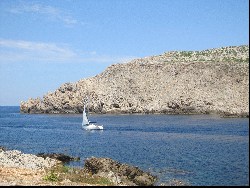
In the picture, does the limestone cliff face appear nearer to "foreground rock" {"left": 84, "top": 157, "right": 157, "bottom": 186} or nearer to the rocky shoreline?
"foreground rock" {"left": 84, "top": 157, "right": 157, "bottom": 186}

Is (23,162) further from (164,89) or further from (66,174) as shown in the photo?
(164,89)

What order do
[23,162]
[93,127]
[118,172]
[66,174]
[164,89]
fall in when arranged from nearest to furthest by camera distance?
[66,174] < [118,172] < [23,162] < [93,127] < [164,89]

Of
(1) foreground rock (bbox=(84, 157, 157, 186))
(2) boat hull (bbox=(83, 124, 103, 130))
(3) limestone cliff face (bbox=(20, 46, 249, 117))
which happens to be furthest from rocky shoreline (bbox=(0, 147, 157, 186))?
(3) limestone cliff face (bbox=(20, 46, 249, 117))

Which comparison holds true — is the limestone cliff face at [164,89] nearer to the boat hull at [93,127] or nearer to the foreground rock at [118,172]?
the boat hull at [93,127]

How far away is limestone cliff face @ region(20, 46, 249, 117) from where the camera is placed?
15588cm

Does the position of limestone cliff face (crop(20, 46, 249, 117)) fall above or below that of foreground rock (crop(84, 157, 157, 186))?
above

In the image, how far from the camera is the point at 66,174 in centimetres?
3005

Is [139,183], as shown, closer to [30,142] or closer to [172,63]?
[30,142]

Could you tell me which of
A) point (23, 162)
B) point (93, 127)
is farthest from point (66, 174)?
point (93, 127)

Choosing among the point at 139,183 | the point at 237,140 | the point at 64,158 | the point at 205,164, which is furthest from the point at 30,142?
the point at 139,183

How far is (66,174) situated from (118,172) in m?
5.65

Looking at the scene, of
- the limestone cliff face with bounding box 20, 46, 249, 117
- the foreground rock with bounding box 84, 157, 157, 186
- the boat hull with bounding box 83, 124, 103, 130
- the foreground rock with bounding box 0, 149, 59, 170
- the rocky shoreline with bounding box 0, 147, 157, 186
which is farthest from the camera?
the limestone cliff face with bounding box 20, 46, 249, 117

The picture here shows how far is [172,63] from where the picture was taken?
642 feet

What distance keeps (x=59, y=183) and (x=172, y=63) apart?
174m
